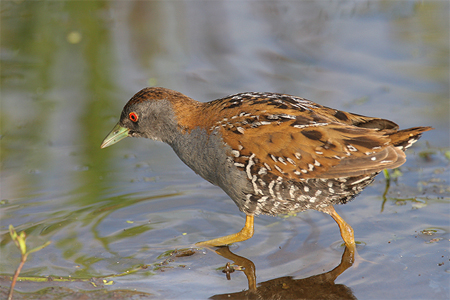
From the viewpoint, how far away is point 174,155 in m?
7.37

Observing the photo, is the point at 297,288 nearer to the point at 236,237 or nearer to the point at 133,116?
the point at 236,237

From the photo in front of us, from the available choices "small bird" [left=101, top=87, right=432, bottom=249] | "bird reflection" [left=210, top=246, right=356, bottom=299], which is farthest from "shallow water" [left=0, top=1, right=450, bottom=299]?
"small bird" [left=101, top=87, right=432, bottom=249]

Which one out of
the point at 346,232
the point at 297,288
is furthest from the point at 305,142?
the point at 297,288

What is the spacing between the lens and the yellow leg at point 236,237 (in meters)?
5.57

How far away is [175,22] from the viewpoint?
11078 mm

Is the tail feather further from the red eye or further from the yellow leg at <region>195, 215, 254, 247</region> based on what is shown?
the red eye

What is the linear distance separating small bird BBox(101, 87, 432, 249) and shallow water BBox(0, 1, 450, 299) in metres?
0.53

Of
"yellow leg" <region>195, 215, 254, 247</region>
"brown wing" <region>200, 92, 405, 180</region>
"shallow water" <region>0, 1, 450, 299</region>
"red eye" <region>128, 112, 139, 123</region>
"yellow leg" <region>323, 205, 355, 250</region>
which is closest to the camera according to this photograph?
"brown wing" <region>200, 92, 405, 180</region>

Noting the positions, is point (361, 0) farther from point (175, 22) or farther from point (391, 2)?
point (175, 22)

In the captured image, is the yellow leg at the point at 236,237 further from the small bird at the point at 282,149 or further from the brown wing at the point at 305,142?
the brown wing at the point at 305,142

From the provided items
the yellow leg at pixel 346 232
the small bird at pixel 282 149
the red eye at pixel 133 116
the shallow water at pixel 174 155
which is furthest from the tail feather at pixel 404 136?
the red eye at pixel 133 116

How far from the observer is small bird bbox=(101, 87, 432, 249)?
15.8 feet

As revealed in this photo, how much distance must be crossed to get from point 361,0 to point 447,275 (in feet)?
25.2

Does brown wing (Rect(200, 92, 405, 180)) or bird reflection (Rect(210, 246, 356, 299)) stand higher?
brown wing (Rect(200, 92, 405, 180))
